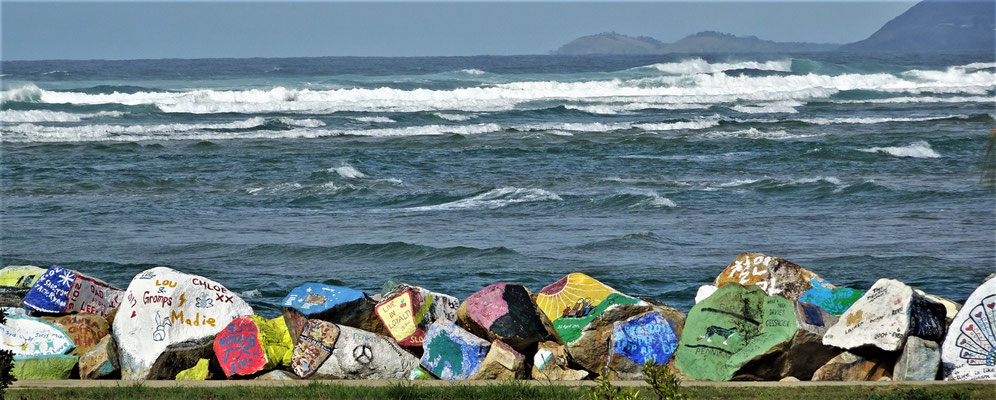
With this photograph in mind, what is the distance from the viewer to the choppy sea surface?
12.5 m

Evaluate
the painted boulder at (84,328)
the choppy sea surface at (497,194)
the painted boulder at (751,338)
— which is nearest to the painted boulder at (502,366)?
the painted boulder at (751,338)

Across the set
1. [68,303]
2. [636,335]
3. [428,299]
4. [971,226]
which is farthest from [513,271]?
[971,226]

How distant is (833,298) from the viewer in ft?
28.4

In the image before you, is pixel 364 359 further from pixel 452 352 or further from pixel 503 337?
pixel 503 337

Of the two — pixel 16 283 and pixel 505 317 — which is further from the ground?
pixel 505 317

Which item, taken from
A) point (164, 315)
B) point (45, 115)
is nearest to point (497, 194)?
point (164, 315)

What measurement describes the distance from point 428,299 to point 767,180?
12.8m

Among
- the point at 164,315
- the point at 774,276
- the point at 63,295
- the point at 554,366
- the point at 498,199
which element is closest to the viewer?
the point at 554,366

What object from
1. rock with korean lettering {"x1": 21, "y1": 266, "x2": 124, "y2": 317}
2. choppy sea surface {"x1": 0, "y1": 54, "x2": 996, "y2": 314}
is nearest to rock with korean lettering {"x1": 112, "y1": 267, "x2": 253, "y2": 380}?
rock with korean lettering {"x1": 21, "y1": 266, "x2": 124, "y2": 317}

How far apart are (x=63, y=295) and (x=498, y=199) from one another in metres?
9.95

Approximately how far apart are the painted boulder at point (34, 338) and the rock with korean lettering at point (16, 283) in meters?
1.19

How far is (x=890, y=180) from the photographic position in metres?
20.0

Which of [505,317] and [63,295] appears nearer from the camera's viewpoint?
[505,317]

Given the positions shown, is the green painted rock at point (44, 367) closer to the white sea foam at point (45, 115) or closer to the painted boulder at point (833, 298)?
the painted boulder at point (833, 298)
